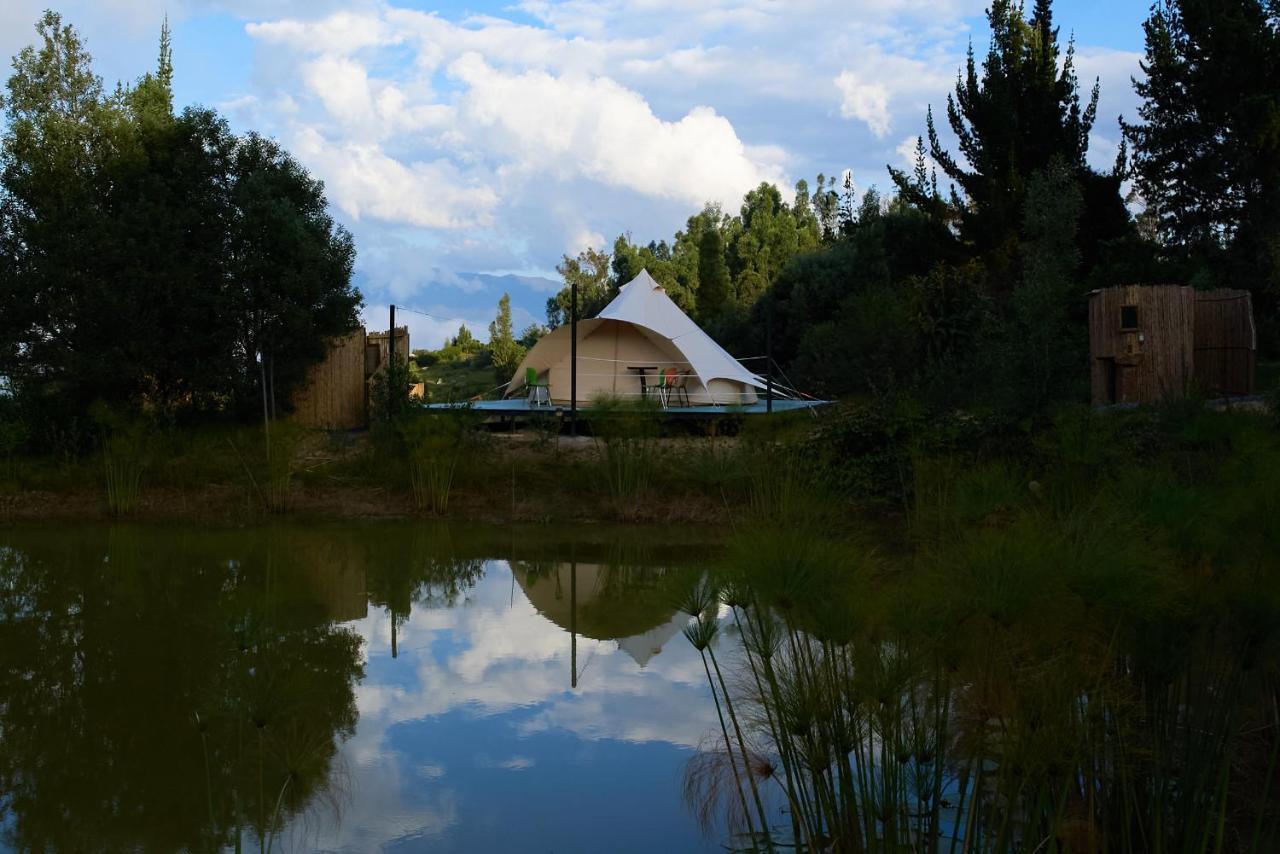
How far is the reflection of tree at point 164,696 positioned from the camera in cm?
454

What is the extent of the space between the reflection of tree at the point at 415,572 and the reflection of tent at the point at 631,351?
7660 mm

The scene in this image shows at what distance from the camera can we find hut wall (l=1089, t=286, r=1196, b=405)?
14.4 metres

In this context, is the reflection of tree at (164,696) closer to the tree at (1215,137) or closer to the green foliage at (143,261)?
the green foliage at (143,261)

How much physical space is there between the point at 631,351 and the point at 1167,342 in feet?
29.3

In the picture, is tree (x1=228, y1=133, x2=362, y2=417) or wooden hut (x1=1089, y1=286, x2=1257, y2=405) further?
tree (x1=228, y1=133, x2=362, y2=417)

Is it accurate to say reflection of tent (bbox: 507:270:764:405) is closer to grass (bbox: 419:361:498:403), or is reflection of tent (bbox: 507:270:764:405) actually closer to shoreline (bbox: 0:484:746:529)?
grass (bbox: 419:361:498:403)

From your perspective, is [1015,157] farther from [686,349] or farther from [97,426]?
[97,426]

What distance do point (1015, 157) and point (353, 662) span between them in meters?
18.3

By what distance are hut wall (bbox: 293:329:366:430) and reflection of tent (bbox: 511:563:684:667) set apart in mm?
7681

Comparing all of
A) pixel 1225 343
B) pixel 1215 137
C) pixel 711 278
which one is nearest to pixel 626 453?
pixel 1225 343

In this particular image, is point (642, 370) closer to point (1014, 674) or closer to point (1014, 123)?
point (1014, 123)

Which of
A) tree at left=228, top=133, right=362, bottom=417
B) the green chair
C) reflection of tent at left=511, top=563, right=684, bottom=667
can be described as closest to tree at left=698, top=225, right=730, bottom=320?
the green chair

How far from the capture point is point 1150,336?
14.4m

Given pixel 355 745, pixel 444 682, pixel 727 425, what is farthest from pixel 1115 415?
pixel 355 745
